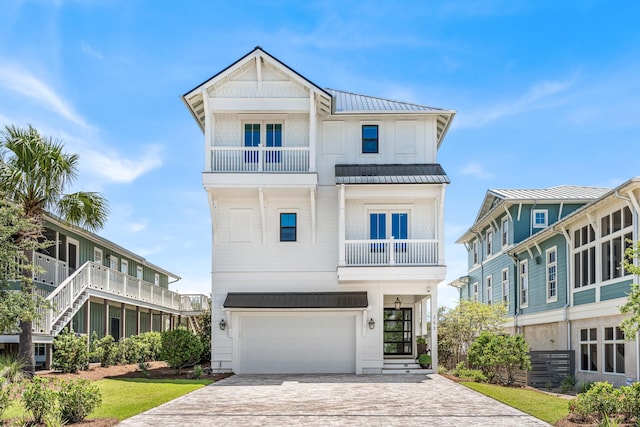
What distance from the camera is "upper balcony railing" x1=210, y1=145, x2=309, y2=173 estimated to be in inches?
920

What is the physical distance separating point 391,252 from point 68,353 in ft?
36.2

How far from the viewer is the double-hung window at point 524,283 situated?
2895 cm

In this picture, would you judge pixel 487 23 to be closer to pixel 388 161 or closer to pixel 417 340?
pixel 388 161

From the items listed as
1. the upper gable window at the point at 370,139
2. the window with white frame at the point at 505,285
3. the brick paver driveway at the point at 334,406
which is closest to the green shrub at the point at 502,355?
the brick paver driveway at the point at 334,406

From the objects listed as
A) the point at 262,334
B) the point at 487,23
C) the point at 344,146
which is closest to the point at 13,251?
the point at 262,334

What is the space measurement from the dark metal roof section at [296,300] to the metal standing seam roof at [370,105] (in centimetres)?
675

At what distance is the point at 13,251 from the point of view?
17.2 meters

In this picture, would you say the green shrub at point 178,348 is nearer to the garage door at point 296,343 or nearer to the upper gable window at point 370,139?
the garage door at point 296,343

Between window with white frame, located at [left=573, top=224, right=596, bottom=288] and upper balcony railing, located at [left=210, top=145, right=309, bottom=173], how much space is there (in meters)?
9.68

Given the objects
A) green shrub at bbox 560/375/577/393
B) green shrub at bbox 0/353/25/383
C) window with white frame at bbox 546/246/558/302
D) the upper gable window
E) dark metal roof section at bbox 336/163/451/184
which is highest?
the upper gable window

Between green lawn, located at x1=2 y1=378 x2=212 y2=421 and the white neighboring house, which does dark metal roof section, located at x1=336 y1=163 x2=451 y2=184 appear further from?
green lawn, located at x1=2 y1=378 x2=212 y2=421

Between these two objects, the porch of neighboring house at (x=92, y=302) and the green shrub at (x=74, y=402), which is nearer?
the green shrub at (x=74, y=402)

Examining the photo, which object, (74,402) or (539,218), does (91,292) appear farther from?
(539,218)

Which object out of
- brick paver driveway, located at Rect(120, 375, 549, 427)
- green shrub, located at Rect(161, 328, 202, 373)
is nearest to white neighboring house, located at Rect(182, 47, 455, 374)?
green shrub, located at Rect(161, 328, 202, 373)
